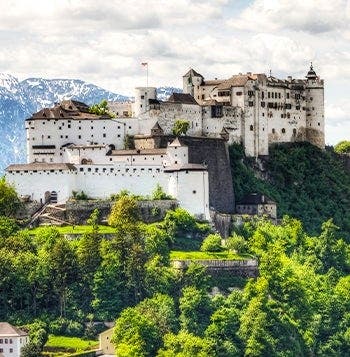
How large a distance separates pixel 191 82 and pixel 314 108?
12.1 m

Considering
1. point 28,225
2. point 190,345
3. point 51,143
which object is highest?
point 51,143

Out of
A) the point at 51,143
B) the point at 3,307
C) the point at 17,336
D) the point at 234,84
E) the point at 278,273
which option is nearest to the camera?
the point at 17,336

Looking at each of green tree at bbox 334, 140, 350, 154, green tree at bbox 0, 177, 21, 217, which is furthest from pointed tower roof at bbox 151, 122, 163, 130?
green tree at bbox 334, 140, 350, 154

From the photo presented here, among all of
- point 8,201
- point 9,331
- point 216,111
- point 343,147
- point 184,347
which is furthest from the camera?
point 343,147

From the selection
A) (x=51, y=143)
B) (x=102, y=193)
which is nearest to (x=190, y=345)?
(x=102, y=193)

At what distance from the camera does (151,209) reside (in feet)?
280

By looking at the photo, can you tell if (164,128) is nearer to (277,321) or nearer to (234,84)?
(234,84)

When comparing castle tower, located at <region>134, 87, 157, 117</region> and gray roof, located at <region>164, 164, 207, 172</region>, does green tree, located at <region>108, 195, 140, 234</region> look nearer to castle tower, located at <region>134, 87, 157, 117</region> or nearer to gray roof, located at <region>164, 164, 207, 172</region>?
gray roof, located at <region>164, 164, 207, 172</region>

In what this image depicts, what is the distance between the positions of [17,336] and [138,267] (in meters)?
11.9

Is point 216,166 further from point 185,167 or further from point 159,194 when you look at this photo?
point 159,194

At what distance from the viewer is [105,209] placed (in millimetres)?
85000

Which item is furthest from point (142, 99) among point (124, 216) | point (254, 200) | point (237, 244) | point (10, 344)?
point (10, 344)

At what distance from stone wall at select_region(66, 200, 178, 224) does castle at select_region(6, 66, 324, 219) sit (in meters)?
1.45

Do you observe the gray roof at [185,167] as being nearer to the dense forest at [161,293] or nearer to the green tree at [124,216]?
the dense forest at [161,293]
